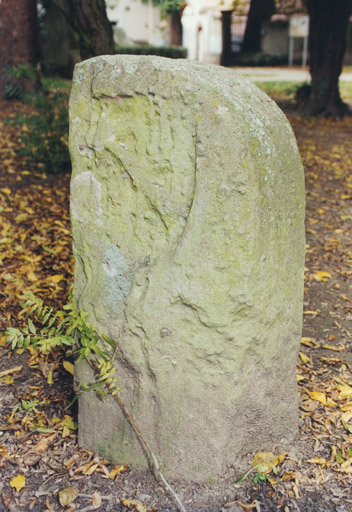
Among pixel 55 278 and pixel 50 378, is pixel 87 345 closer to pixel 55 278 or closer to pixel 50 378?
pixel 50 378

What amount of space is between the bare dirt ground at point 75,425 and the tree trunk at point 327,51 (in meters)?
6.61

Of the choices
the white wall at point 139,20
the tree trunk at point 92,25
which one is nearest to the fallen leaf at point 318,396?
the tree trunk at point 92,25

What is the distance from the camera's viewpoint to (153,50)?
19.1m

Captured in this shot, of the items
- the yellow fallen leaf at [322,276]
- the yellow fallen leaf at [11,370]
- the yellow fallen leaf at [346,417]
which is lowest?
the yellow fallen leaf at [322,276]

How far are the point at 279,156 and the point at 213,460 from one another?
1348 mm

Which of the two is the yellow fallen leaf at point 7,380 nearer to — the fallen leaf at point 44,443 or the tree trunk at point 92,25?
the fallen leaf at point 44,443

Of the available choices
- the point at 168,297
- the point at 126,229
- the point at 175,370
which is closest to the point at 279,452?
the point at 175,370

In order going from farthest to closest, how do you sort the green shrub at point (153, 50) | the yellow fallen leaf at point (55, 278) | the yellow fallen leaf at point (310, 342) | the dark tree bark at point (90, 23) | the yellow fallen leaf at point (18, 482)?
the green shrub at point (153, 50) → the dark tree bark at point (90, 23) → the yellow fallen leaf at point (55, 278) → the yellow fallen leaf at point (310, 342) → the yellow fallen leaf at point (18, 482)

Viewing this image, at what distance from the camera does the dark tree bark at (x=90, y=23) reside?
5.50 meters

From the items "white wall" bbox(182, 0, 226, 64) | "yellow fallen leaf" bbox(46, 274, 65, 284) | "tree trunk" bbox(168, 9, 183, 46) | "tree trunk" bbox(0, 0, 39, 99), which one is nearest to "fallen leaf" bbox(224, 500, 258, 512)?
"yellow fallen leaf" bbox(46, 274, 65, 284)

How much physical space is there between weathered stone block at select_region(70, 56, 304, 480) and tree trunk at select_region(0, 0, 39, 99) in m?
7.14

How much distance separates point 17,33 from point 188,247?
7.98 metres

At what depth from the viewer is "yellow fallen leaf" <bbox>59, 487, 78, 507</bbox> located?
243 centimetres

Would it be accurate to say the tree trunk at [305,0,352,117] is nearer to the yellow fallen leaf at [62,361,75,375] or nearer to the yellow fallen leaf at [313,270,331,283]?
the yellow fallen leaf at [313,270,331,283]
